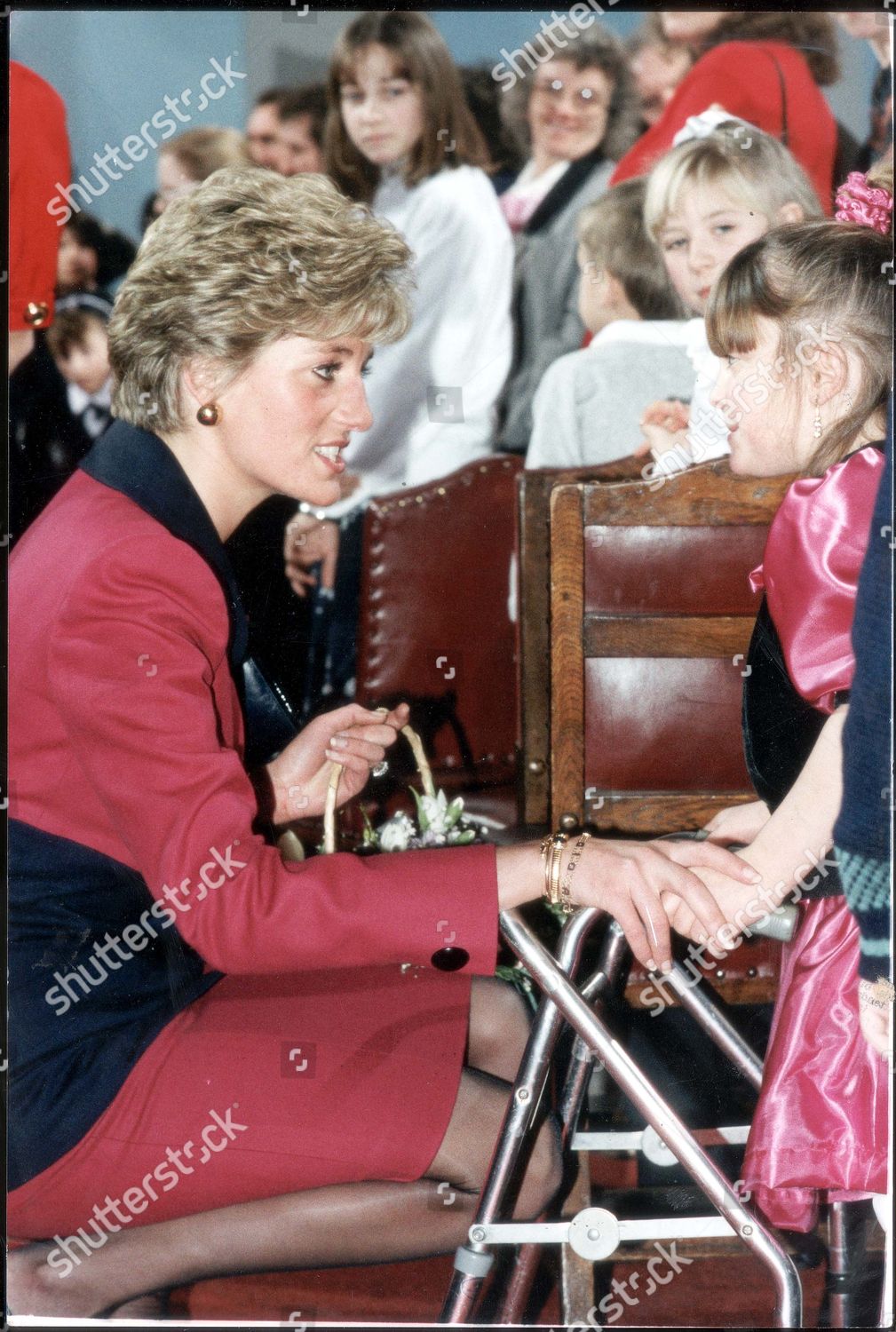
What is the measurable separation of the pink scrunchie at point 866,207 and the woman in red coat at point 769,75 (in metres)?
0.35

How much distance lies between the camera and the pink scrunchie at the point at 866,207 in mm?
1982

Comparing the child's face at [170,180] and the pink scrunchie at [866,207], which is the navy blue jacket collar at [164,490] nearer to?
the child's face at [170,180]

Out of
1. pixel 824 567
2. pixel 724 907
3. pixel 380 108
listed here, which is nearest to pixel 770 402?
pixel 824 567

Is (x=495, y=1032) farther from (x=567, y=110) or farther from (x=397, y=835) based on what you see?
(x=567, y=110)

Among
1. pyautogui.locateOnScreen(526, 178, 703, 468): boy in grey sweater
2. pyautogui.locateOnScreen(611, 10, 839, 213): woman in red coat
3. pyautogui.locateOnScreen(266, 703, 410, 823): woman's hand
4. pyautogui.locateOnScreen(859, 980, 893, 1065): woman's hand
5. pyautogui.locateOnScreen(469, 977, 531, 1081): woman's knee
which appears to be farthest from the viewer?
pyautogui.locateOnScreen(526, 178, 703, 468): boy in grey sweater

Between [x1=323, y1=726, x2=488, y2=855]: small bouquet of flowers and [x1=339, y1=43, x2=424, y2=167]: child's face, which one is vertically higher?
[x1=339, y1=43, x2=424, y2=167]: child's face

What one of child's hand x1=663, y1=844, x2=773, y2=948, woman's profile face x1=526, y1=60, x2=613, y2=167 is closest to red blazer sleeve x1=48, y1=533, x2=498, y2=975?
child's hand x1=663, y1=844, x2=773, y2=948

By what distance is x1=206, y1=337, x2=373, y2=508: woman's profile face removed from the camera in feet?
6.17

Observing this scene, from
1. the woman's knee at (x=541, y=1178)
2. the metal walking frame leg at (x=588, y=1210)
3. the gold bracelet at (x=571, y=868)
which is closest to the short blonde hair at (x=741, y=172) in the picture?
the gold bracelet at (x=571, y=868)

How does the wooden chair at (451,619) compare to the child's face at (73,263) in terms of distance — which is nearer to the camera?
the child's face at (73,263)

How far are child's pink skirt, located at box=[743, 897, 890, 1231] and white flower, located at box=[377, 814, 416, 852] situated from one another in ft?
2.36

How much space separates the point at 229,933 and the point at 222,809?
154mm

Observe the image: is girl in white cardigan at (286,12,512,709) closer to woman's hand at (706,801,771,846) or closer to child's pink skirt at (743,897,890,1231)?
woman's hand at (706,801,771,846)

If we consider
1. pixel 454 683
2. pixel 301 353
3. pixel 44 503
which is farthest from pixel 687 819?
pixel 44 503
